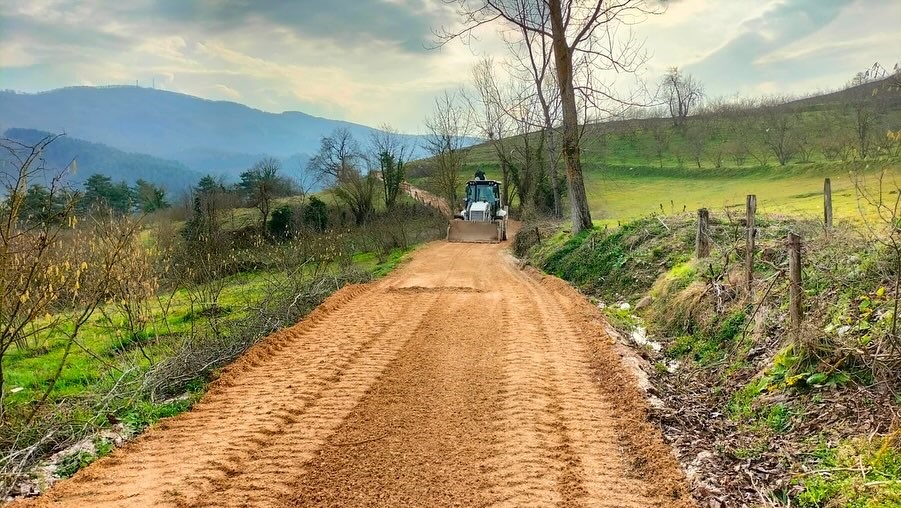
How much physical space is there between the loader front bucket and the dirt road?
19799 millimetres

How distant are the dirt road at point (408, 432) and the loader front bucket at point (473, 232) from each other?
19.8 m

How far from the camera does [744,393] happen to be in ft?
20.6

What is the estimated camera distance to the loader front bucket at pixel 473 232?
2936 centimetres

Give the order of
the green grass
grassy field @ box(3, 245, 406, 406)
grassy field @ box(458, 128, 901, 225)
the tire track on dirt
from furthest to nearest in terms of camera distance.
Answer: grassy field @ box(458, 128, 901, 225) → grassy field @ box(3, 245, 406, 406) → the tire track on dirt → the green grass

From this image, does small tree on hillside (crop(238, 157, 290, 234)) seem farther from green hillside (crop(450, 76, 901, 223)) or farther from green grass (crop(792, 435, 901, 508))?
green grass (crop(792, 435, 901, 508))

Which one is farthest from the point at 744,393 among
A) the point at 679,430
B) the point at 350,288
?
the point at 350,288

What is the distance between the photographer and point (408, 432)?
18.1 feet

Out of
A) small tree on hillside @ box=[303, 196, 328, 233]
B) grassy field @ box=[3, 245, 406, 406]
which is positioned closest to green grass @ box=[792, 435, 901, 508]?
grassy field @ box=[3, 245, 406, 406]

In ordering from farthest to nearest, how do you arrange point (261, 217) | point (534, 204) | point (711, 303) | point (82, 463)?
point (261, 217)
point (534, 204)
point (711, 303)
point (82, 463)

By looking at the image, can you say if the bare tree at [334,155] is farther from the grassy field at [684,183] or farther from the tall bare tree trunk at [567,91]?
the tall bare tree trunk at [567,91]

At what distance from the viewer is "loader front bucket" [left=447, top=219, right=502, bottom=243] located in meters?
29.4

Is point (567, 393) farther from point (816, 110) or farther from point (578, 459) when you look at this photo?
point (816, 110)

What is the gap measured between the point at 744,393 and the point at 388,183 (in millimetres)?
44509

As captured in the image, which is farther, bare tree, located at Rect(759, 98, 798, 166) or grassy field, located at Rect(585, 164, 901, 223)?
bare tree, located at Rect(759, 98, 798, 166)
